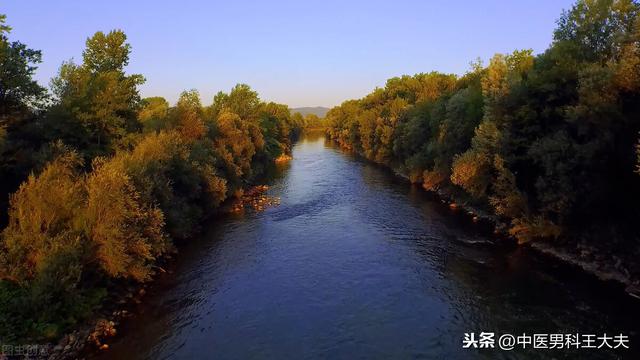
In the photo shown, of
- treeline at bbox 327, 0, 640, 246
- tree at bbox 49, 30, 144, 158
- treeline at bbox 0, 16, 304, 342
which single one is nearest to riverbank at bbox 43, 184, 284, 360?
treeline at bbox 0, 16, 304, 342

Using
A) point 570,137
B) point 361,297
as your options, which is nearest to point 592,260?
point 570,137

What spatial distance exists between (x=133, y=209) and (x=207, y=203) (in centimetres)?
1940

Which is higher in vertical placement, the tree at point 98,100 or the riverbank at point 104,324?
the tree at point 98,100

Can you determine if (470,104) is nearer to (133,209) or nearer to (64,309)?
(133,209)

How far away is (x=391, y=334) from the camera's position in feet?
76.3

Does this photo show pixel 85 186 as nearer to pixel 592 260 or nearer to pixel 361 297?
pixel 361 297

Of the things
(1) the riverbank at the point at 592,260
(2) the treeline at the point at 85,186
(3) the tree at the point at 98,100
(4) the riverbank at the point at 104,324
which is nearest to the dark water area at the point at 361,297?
(4) the riverbank at the point at 104,324

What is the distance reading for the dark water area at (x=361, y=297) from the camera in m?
22.4

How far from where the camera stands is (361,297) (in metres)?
27.9

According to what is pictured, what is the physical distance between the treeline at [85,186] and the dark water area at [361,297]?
3.50 m

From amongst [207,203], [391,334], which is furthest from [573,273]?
[207,203]

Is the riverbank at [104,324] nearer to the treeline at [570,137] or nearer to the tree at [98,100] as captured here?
the tree at [98,100]

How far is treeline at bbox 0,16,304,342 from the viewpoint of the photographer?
924 inches

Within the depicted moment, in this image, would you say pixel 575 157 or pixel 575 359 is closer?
pixel 575 359
